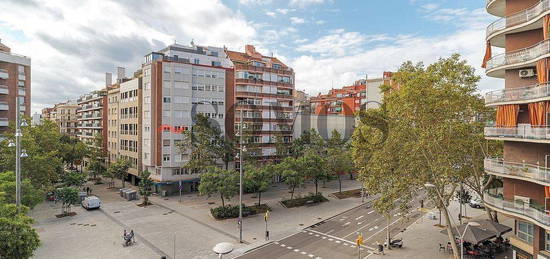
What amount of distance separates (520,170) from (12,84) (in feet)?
222

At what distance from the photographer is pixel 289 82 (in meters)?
61.4

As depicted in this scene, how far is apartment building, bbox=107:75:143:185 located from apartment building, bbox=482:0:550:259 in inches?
1978

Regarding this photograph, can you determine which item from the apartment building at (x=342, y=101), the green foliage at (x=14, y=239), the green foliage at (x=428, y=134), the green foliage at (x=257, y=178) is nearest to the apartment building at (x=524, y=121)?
the green foliage at (x=428, y=134)

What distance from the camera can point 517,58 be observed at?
2000 centimetres

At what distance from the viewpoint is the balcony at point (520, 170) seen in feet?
58.2

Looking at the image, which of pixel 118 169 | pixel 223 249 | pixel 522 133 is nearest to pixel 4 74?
pixel 118 169

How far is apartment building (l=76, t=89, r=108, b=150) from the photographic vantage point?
2847 inches

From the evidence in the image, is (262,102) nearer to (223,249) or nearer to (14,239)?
(223,249)

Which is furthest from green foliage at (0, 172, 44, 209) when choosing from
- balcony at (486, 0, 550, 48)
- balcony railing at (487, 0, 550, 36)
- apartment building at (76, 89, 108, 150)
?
apartment building at (76, 89, 108, 150)

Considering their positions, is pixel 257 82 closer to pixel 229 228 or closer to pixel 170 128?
pixel 170 128

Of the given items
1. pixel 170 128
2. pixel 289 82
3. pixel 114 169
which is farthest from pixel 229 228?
pixel 289 82

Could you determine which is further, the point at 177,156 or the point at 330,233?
the point at 177,156

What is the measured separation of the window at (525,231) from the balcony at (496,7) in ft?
50.4

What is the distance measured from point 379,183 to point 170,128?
1372 inches
